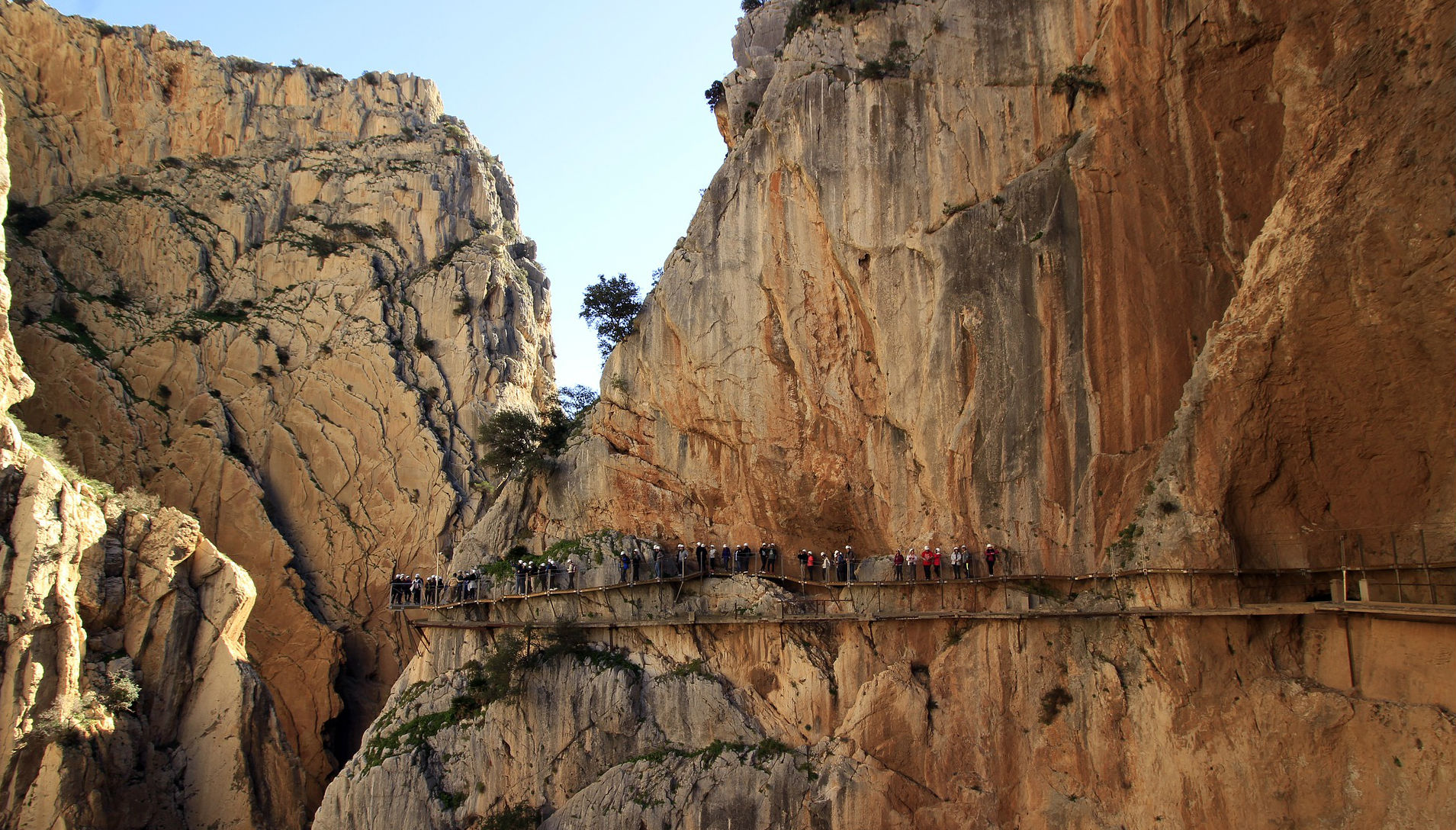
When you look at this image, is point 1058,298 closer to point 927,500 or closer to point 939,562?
point 927,500

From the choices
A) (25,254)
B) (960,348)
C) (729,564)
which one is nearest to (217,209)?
(25,254)

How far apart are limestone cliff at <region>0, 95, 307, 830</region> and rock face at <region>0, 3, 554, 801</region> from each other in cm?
624

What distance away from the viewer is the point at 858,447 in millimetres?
29672

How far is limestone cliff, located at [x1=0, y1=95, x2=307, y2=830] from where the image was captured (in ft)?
108

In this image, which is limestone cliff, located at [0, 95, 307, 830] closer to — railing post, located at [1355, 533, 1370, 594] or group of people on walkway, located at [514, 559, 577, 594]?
group of people on walkway, located at [514, 559, 577, 594]

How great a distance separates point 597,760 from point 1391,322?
73.4 feet

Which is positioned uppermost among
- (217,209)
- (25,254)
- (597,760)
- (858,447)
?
(217,209)

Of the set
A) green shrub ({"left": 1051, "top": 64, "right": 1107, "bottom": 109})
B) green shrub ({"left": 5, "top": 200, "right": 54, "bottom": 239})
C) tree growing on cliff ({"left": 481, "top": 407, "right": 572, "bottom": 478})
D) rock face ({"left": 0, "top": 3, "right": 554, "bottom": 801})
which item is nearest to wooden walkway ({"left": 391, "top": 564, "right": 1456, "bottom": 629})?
tree growing on cliff ({"left": 481, "top": 407, "right": 572, "bottom": 478})

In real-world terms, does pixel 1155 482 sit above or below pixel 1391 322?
below

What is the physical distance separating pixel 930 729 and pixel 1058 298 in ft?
37.4

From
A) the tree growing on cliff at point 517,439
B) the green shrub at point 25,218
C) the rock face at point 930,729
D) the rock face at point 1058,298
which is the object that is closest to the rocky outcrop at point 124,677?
the rock face at point 930,729

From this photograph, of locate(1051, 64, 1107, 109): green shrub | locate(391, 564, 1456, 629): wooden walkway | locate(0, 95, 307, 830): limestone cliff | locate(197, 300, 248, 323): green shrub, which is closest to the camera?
locate(391, 564, 1456, 629): wooden walkway

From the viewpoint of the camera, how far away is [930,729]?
2564 centimetres

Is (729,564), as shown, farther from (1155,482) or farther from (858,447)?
(1155,482)
